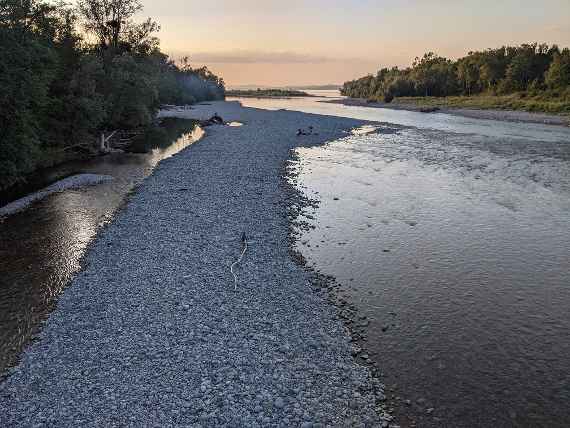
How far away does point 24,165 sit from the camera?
3362cm

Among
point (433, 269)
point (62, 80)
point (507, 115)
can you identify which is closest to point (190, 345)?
point (433, 269)

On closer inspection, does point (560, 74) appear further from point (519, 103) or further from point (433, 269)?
point (433, 269)

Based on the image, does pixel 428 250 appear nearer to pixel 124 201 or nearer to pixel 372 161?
pixel 124 201

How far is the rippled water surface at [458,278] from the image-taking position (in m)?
12.0

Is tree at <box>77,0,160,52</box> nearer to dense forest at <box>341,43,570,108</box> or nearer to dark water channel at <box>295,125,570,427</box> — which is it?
dark water channel at <box>295,125,570,427</box>

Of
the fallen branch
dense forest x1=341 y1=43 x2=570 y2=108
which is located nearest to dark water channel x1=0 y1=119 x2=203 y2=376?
the fallen branch

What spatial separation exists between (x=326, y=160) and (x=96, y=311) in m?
36.5

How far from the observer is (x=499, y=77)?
146875 millimetres

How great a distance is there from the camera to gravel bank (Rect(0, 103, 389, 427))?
36.2 ft

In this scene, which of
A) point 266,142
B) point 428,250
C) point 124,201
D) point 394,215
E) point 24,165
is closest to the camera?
point 428,250

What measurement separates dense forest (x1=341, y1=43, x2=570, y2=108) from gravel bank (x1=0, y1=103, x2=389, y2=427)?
10759 cm

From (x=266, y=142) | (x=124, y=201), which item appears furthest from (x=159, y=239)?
(x=266, y=142)

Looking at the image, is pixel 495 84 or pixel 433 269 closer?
pixel 433 269

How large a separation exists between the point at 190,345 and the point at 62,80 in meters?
44.9
